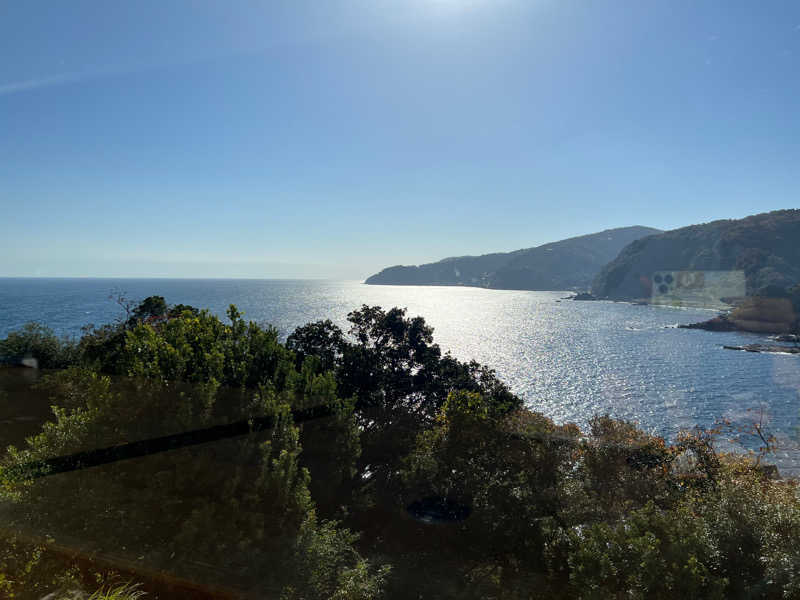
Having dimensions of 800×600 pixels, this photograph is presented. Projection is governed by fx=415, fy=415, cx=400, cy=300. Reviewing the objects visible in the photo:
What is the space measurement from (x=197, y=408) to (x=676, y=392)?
66531mm

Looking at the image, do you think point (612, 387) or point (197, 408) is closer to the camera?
point (197, 408)

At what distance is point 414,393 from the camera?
3209 centimetres

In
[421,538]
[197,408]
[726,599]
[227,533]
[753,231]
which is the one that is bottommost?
[421,538]

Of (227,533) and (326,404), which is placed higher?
(326,404)

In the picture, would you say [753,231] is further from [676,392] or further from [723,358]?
[676,392]

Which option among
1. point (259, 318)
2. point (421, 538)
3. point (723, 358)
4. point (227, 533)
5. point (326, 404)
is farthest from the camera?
point (259, 318)

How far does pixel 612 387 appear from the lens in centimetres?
6400

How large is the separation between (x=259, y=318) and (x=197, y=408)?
122301 millimetres

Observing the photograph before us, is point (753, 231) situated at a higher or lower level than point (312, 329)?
higher

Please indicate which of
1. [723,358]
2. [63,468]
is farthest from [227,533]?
[723,358]

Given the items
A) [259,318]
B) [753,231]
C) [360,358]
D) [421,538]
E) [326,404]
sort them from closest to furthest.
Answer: [421,538] → [326,404] → [360,358] → [259,318] → [753,231]

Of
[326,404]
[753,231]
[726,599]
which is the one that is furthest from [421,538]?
[753,231]

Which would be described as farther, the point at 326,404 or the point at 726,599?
the point at 326,404

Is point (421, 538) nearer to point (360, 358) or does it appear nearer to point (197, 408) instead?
point (197, 408)
